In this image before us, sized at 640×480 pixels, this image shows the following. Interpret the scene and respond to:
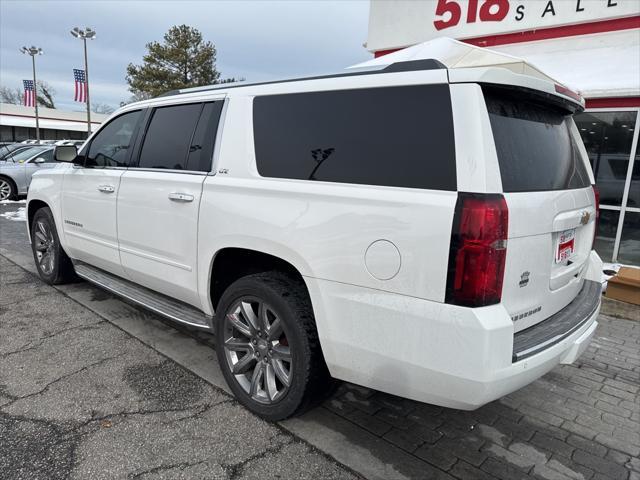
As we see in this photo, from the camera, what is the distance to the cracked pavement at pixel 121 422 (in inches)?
95.3

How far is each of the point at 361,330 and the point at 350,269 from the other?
31cm

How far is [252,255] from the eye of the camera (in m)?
2.99

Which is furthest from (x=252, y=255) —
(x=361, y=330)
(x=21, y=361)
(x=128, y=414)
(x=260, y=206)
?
(x=21, y=361)

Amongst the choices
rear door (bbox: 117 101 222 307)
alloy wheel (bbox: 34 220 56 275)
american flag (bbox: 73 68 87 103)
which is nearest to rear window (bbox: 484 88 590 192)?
rear door (bbox: 117 101 222 307)

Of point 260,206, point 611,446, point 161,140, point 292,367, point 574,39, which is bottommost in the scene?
point 611,446

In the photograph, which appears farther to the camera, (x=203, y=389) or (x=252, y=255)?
(x=203, y=389)

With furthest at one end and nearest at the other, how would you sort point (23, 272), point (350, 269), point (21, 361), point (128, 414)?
point (23, 272), point (21, 361), point (128, 414), point (350, 269)

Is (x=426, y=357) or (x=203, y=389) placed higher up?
(x=426, y=357)

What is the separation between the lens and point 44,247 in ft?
17.5

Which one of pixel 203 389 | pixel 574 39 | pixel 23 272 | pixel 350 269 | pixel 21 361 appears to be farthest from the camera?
pixel 574 39

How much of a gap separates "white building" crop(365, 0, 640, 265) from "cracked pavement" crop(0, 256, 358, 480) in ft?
19.8

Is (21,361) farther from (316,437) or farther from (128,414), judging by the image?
(316,437)

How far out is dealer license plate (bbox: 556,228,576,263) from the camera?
2.48m

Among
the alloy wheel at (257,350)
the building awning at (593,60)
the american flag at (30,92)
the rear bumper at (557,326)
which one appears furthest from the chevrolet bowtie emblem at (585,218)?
the american flag at (30,92)
